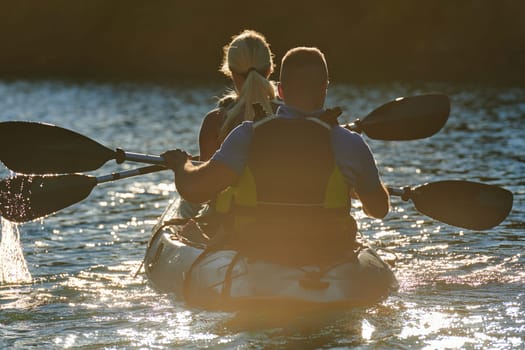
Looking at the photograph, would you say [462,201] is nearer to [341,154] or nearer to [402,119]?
[402,119]

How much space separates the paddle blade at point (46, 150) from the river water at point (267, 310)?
1.00 m

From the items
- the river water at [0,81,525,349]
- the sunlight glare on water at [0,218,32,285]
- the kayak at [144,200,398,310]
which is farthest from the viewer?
the sunlight glare on water at [0,218,32,285]

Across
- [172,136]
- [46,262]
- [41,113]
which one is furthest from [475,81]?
[46,262]

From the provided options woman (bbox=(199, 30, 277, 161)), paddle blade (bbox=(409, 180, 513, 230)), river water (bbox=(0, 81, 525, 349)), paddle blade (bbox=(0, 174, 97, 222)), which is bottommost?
river water (bbox=(0, 81, 525, 349))

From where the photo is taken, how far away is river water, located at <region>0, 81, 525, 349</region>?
713 cm

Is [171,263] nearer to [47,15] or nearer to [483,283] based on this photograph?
[483,283]

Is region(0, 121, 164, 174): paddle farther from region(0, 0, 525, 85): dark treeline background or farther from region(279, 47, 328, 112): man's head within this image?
region(0, 0, 525, 85): dark treeline background

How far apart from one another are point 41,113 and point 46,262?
22.8m

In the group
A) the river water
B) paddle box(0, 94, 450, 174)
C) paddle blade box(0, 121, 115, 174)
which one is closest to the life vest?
the river water

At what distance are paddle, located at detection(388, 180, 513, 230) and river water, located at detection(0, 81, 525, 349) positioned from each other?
0.54 meters

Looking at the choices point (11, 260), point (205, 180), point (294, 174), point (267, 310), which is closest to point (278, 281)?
point (267, 310)

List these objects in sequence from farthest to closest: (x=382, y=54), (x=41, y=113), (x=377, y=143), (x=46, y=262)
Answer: (x=382, y=54) < (x=41, y=113) < (x=377, y=143) < (x=46, y=262)

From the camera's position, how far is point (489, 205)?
8453 millimetres

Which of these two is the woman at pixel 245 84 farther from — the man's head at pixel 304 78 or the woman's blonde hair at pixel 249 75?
the man's head at pixel 304 78
